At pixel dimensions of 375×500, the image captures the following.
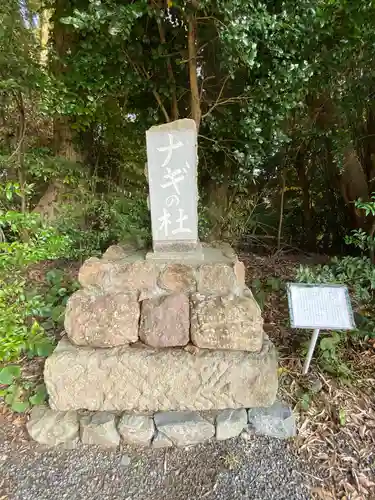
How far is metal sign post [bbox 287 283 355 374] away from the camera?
1.91 metres

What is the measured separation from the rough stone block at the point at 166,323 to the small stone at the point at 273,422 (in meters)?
0.68

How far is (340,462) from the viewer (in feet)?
6.04

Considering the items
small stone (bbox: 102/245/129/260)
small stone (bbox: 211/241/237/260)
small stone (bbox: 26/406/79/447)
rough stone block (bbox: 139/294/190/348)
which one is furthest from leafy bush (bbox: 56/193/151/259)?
small stone (bbox: 26/406/79/447)

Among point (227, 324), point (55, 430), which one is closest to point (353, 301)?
point (227, 324)

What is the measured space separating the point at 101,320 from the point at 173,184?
100 cm

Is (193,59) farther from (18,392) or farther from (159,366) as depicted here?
(18,392)

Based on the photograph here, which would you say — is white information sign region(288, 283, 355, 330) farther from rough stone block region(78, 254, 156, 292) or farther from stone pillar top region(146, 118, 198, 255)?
rough stone block region(78, 254, 156, 292)

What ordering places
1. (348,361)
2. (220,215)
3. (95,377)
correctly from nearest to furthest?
(95,377), (348,361), (220,215)

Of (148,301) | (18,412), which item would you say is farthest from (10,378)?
(148,301)

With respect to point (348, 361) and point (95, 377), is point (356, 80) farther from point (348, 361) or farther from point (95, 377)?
point (95, 377)

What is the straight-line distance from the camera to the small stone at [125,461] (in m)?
1.88

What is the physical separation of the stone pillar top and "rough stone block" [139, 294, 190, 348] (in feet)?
1.28

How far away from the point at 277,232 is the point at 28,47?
12.6ft

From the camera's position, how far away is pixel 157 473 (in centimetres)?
183
